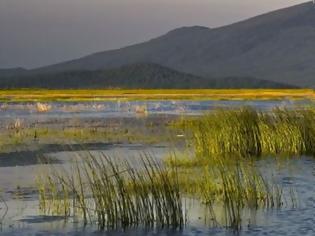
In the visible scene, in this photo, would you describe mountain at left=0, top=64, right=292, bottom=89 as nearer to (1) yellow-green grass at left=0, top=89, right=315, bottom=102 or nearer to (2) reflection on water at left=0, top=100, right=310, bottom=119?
(1) yellow-green grass at left=0, top=89, right=315, bottom=102

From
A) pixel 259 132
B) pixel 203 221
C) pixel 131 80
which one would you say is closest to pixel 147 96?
pixel 259 132

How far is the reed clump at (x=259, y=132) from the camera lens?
842 inches

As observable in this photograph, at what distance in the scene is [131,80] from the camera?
566 ft

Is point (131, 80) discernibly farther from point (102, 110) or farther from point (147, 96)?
point (102, 110)

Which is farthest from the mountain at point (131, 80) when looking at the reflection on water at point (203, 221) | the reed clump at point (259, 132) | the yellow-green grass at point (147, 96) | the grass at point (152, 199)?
the reflection on water at point (203, 221)

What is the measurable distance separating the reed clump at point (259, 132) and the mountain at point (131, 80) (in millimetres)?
133977

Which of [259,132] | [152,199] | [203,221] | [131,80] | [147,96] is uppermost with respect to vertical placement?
[131,80]

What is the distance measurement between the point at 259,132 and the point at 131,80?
15114 cm

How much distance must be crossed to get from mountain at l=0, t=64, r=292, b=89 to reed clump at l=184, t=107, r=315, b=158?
13398cm

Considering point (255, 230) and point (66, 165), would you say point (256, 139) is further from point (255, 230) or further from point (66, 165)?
point (255, 230)

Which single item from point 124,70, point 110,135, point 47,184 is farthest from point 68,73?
point 47,184

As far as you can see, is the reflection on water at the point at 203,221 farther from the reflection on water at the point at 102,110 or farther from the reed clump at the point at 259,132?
the reflection on water at the point at 102,110

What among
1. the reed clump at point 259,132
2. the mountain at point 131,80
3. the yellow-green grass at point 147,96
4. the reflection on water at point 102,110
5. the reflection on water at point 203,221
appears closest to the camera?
the reflection on water at point 203,221

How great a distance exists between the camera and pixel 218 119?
21.6m
